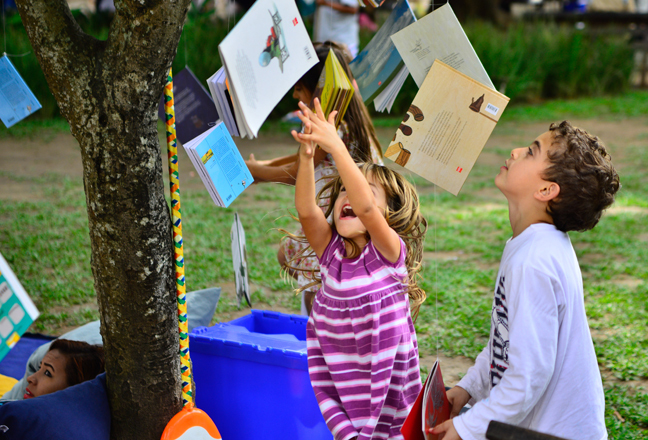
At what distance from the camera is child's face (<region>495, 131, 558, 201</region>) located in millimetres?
1358

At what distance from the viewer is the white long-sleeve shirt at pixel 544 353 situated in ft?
4.03

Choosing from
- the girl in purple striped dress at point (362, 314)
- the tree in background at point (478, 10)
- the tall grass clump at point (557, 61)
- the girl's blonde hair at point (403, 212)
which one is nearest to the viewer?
the girl in purple striped dress at point (362, 314)

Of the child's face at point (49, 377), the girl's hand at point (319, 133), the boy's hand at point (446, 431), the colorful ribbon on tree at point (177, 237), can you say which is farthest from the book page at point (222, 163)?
the child's face at point (49, 377)

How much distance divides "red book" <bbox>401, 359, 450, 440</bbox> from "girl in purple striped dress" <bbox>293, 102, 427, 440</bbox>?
18 cm

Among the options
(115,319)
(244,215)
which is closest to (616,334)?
(115,319)

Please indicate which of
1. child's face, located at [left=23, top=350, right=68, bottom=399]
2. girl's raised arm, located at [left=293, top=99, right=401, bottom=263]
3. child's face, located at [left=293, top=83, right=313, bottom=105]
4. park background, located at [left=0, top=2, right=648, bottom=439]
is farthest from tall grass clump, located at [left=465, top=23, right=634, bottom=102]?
child's face, located at [left=23, top=350, right=68, bottom=399]

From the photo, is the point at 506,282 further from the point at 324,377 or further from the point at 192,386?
the point at 192,386

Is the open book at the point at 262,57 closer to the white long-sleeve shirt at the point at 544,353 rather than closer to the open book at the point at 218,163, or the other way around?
the open book at the point at 218,163

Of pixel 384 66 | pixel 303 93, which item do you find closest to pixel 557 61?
pixel 303 93

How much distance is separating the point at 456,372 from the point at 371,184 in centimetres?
124

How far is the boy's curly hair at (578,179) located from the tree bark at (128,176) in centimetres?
92

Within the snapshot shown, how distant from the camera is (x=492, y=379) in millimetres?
1424

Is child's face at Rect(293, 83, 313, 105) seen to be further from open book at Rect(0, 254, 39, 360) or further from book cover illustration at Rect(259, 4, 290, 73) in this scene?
open book at Rect(0, 254, 39, 360)

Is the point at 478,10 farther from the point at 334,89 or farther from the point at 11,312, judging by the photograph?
the point at 11,312
